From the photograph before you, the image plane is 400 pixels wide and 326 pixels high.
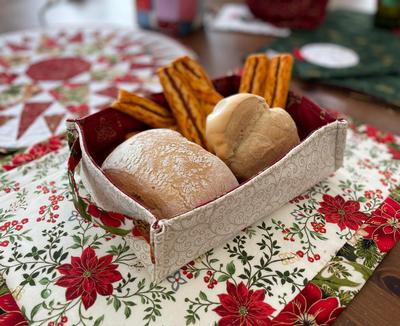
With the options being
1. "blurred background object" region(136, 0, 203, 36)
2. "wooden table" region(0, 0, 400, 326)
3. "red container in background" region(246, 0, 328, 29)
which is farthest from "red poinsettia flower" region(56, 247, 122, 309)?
"red container in background" region(246, 0, 328, 29)

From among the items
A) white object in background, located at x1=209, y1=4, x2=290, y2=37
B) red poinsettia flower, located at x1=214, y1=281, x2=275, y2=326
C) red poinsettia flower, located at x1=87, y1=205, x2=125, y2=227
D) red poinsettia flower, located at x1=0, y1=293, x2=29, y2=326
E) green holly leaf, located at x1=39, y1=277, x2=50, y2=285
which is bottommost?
red poinsettia flower, located at x1=0, y1=293, x2=29, y2=326

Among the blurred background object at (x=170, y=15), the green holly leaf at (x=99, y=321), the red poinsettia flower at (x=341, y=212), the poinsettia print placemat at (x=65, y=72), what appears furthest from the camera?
the blurred background object at (x=170, y=15)

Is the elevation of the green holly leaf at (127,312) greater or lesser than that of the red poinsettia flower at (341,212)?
lesser

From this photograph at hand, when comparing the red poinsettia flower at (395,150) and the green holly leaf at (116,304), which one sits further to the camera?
the red poinsettia flower at (395,150)

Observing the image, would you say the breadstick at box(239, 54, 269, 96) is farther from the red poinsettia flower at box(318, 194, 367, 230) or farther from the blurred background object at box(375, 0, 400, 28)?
the blurred background object at box(375, 0, 400, 28)

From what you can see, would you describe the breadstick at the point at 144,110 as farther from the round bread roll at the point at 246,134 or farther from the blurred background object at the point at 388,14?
the blurred background object at the point at 388,14

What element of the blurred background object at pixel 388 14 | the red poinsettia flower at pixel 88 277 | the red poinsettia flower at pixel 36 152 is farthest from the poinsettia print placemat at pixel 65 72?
the blurred background object at pixel 388 14

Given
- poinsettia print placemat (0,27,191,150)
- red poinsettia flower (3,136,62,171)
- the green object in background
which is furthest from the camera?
the green object in background
